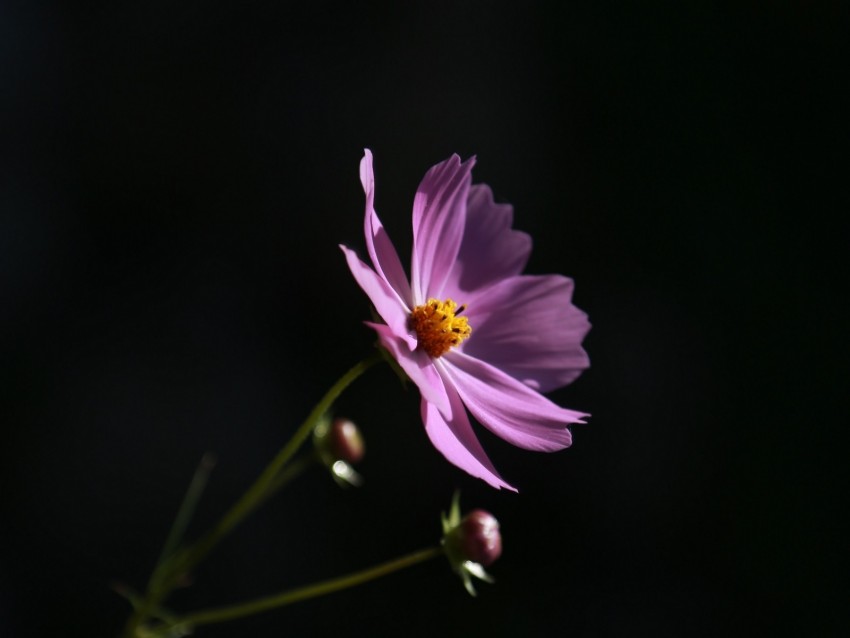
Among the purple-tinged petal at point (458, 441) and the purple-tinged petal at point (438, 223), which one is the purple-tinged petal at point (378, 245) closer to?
the purple-tinged petal at point (438, 223)

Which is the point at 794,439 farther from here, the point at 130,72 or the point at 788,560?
the point at 130,72

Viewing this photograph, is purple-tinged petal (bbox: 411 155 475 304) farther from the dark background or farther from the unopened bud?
the dark background

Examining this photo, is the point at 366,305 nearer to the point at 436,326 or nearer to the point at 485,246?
the point at 485,246

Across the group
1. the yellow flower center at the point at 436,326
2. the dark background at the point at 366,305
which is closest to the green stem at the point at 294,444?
the yellow flower center at the point at 436,326

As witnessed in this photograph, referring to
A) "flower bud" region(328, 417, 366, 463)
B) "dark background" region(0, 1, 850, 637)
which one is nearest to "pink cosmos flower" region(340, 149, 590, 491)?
"flower bud" region(328, 417, 366, 463)

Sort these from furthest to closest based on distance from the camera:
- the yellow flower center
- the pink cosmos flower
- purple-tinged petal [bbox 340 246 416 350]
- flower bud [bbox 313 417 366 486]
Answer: flower bud [bbox 313 417 366 486] < the yellow flower center < the pink cosmos flower < purple-tinged petal [bbox 340 246 416 350]

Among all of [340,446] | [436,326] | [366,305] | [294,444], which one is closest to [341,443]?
[340,446]
